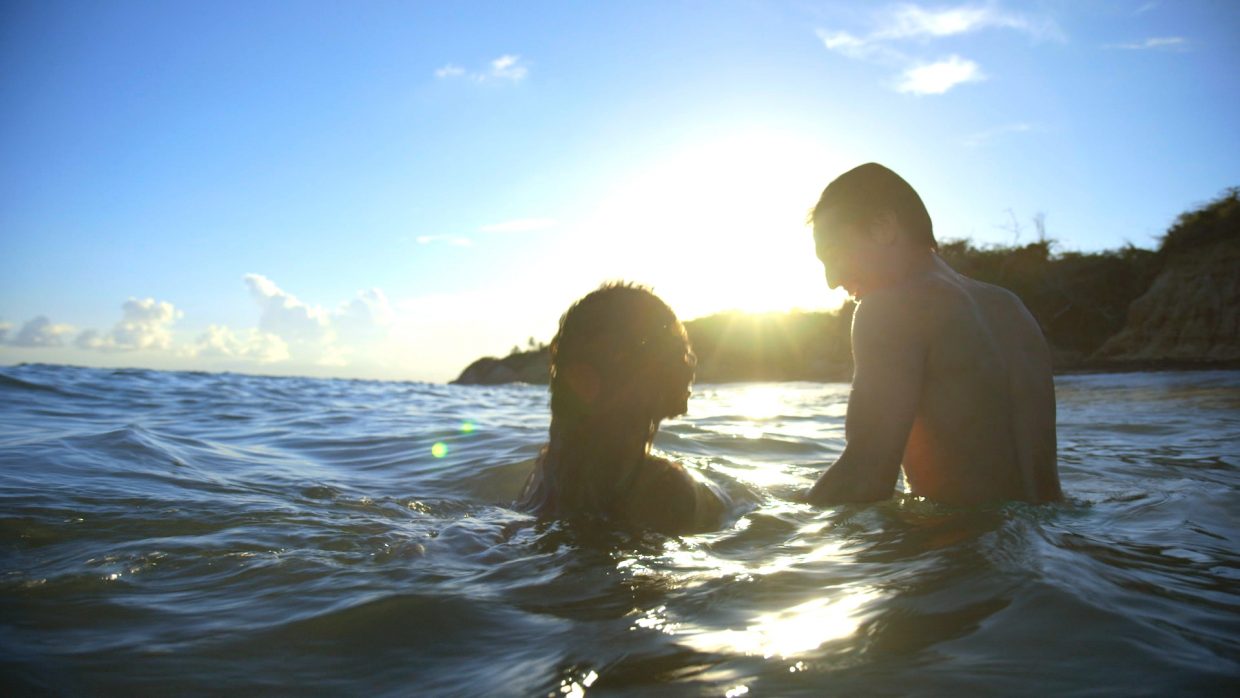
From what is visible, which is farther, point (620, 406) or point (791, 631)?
point (620, 406)

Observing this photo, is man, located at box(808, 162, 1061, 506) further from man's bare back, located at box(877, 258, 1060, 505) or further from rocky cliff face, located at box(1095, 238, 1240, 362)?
rocky cliff face, located at box(1095, 238, 1240, 362)

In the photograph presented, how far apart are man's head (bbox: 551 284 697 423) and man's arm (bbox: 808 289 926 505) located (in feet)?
2.46

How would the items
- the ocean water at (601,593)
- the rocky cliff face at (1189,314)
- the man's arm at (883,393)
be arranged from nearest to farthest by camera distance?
the ocean water at (601,593) < the man's arm at (883,393) < the rocky cliff face at (1189,314)

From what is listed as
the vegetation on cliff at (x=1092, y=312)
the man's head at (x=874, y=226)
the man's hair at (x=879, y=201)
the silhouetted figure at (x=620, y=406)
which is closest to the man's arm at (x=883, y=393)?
the man's head at (x=874, y=226)

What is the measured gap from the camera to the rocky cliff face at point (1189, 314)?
54.4ft

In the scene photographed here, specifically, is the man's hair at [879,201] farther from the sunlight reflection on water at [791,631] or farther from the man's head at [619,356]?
the sunlight reflection on water at [791,631]

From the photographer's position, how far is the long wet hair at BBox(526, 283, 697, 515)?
3061 mm

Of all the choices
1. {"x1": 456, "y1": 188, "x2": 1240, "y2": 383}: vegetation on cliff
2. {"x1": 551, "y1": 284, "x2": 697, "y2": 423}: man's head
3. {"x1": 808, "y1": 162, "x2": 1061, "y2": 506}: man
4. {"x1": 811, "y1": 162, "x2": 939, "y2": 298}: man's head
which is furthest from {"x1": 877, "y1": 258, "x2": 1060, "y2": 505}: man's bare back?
{"x1": 456, "y1": 188, "x2": 1240, "y2": 383}: vegetation on cliff

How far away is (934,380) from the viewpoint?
305 cm

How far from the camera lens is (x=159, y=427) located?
776 cm

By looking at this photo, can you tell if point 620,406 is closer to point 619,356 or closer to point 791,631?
point 619,356

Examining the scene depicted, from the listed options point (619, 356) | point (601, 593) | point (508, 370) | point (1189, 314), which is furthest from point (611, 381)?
point (508, 370)

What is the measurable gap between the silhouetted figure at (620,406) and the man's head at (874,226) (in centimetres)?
85

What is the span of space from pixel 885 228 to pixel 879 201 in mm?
122
